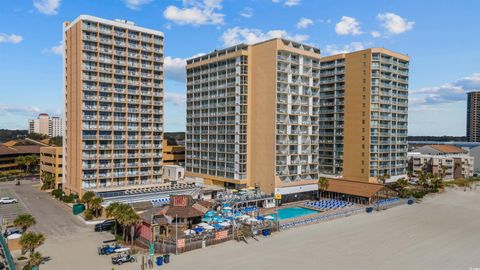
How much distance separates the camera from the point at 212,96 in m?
92.9

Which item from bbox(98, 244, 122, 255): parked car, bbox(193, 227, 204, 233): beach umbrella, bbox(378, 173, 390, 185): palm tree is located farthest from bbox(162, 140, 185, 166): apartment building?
bbox(98, 244, 122, 255): parked car

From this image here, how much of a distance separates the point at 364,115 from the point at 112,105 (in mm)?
67338

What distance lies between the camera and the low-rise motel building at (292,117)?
7994cm

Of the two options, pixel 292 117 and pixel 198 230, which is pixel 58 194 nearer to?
pixel 198 230

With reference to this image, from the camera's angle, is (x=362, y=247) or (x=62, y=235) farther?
(x=62, y=235)

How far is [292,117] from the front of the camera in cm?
8175

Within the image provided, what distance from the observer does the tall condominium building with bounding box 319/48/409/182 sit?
3772 inches

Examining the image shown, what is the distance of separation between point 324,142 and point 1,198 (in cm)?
8754

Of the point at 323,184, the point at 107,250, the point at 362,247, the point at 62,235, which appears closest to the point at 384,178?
the point at 323,184

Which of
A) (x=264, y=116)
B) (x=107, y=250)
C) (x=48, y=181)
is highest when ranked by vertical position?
(x=264, y=116)

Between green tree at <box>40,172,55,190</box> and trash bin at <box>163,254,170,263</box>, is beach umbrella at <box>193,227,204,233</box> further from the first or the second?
green tree at <box>40,172,55,190</box>

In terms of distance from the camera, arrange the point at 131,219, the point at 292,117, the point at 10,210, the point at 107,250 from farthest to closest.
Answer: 1. the point at 292,117
2. the point at 10,210
3. the point at 131,219
4. the point at 107,250

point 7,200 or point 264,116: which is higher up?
point 264,116

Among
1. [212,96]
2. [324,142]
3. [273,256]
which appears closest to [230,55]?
[212,96]
